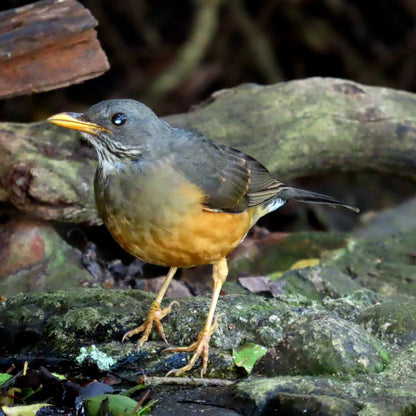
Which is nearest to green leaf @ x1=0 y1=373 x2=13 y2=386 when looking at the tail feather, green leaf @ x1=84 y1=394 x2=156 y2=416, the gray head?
green leaf @ x1=84 y1=394 x2=156 y2=416

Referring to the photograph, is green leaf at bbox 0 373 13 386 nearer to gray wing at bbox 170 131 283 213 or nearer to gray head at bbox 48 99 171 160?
gray head at bbox 48 99 171 160

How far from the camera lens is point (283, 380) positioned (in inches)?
158

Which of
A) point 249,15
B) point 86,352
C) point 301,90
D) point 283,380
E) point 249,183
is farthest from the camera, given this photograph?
point 249,15

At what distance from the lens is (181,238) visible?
4.57 meters

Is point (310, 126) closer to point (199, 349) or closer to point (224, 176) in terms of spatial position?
point (224, 176)

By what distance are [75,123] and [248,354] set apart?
5.23 feet

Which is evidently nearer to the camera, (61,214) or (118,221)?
(118,221)

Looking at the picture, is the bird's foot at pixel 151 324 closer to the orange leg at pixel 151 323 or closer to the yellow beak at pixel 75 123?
the orange leg at pixel 151 323

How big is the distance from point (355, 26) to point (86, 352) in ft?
26.9

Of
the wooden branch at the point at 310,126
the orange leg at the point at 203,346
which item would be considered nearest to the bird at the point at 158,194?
the orange leg at the point at 203,346

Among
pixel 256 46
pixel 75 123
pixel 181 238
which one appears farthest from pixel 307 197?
pixel 256 46

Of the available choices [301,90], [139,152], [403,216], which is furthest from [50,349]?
[403,216]

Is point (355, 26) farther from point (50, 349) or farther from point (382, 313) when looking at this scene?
point (50, 349)

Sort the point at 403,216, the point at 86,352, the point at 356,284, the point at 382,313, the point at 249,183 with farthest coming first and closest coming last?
the point at 403,216
the point at 356,284
the point at 249,183
the point at 382,313
the point at 86,352
